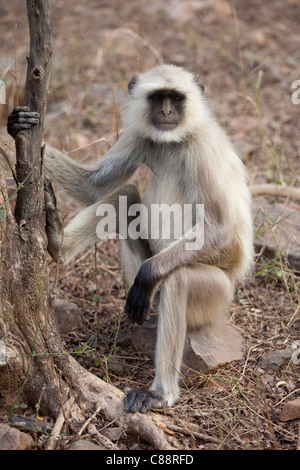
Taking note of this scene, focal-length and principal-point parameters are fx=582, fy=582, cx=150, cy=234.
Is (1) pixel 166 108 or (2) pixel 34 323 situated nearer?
(2) pixel 34 323

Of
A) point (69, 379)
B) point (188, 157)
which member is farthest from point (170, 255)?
point (69, 379)

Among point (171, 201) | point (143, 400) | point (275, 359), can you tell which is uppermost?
point (171, 201)

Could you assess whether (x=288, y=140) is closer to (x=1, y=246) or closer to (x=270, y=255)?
(x=270, y=255)

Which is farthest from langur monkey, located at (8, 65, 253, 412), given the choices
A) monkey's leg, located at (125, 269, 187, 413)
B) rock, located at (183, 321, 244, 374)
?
rock, located at (183, 321, 244, 374)

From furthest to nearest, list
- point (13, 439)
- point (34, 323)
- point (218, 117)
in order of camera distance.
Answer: point (218, 117)
point (34, 323)
point (13, 439)

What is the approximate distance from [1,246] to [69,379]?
85cm

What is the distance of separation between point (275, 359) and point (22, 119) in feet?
7.14

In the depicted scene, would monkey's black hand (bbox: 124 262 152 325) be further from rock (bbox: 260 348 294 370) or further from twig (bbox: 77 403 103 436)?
rock (bbox: 260 348 294 370)

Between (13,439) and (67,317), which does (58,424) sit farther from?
(67,317)

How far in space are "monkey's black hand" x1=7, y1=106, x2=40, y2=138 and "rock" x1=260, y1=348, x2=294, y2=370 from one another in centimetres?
211

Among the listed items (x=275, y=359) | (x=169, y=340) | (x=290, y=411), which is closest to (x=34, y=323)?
(x=169, y=340)

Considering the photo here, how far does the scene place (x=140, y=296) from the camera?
346 cm

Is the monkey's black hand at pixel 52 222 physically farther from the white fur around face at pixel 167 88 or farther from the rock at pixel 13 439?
the rock at pixel 13 439

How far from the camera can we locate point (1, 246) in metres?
2.91
